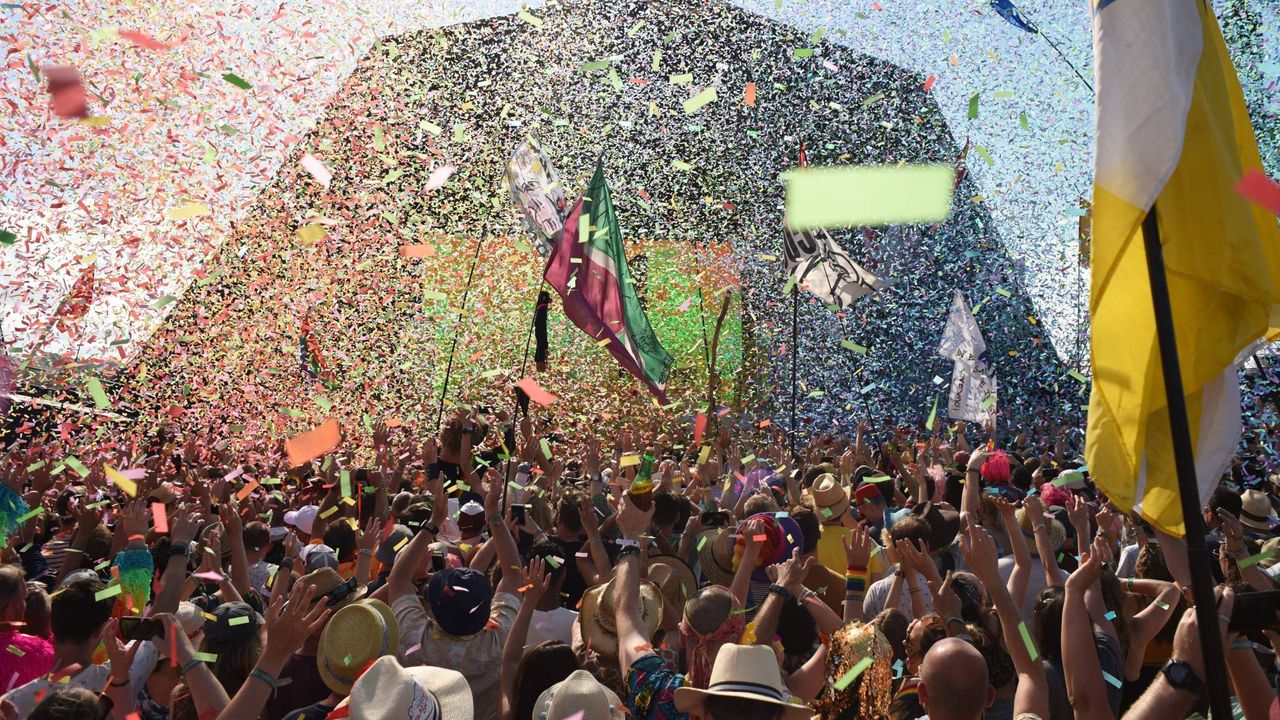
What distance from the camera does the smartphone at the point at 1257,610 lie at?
2.61m

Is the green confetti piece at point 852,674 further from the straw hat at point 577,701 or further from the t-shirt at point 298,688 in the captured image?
the t-shirt at point 298,688

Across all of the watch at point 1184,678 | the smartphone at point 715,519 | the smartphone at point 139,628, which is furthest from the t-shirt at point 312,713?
the smartphone at point 715,519

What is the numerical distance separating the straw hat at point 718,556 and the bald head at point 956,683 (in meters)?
2.78

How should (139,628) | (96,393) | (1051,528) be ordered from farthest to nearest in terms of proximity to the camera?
(96,393), (1051,528), (139,628)

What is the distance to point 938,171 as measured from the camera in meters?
39.5

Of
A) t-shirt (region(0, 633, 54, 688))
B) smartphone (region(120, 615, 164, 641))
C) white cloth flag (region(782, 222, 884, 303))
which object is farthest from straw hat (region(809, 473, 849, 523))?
white cloth flag (region(782, 222, 884, 303))

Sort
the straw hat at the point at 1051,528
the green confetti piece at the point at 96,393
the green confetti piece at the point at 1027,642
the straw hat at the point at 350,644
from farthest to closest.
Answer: the green confetti piece at the point at 96,393 → the straw hat at the point at 1051,528 → the straw hat at the point at 350,644 → the green confetti piece at the point at 1027,642

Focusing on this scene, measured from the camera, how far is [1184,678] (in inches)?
115

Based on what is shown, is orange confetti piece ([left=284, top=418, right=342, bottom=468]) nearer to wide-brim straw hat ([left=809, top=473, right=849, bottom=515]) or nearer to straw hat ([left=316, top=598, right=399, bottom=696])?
wide-brim straw hat ([left=809, top=473, right=849, bottom=515])

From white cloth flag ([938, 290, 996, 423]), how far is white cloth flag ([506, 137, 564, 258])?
26.6 ft

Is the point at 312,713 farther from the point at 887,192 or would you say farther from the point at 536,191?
the point at 887,192

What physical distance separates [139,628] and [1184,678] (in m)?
3.60

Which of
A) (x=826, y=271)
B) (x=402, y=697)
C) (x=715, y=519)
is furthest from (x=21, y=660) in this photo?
(x=826, y=271)

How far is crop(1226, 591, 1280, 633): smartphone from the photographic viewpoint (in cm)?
261
